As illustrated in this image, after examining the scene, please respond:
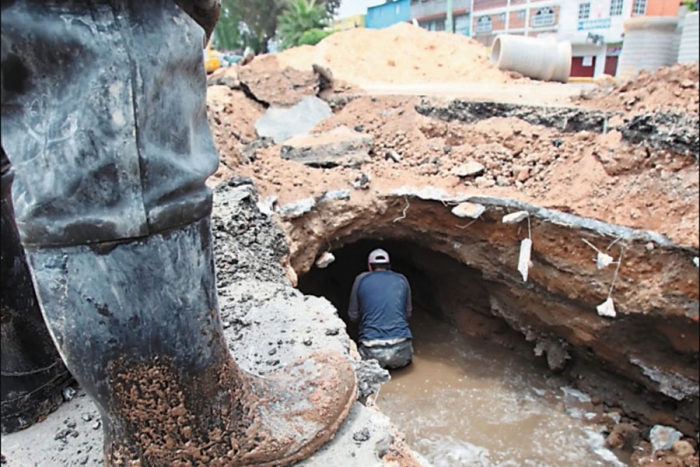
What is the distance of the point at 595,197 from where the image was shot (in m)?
3.53

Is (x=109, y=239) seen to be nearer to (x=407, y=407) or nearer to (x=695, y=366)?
(x=407, y=407)

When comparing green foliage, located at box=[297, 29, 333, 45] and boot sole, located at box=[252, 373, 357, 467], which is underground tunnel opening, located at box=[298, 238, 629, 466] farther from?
green foliage, located at box=[297, 29, 333, 45]

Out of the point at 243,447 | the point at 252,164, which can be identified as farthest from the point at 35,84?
the point at 252,164

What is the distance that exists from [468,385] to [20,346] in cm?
360

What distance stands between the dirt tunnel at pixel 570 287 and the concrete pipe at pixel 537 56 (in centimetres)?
469

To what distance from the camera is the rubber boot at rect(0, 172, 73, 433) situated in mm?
1276

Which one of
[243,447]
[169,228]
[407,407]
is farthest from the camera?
[407,407]

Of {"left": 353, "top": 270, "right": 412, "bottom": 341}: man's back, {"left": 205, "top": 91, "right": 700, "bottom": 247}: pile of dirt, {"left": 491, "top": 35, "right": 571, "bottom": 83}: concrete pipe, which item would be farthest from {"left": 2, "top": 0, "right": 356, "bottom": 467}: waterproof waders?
{"left": 491, "top": 35, "right": 571, "bottom": 83}: concrete pipe

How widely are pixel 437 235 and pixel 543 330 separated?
1.20 meters

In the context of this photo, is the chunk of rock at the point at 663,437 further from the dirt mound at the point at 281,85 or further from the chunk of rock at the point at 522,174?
the dirt mound at the point at 281,85

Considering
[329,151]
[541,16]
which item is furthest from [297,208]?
[541,16]

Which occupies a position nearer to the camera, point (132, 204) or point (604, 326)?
point (132, 204)

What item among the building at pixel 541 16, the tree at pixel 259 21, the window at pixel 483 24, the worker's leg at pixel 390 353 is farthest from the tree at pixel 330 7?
the worker's leg at pixel 390 353

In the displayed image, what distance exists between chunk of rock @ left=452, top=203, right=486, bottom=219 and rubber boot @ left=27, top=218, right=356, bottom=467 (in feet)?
9.17
